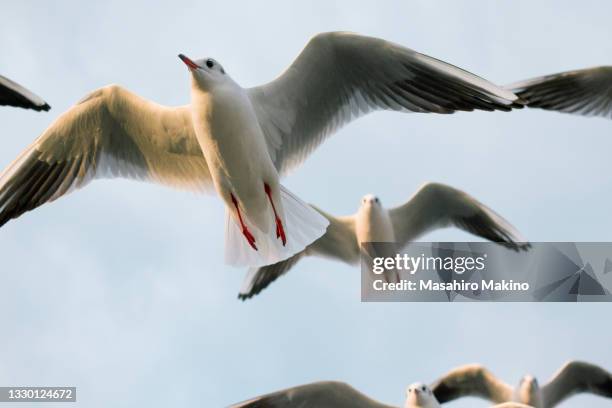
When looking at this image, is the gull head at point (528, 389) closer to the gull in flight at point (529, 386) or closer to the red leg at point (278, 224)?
the gull in flight at point (529, 386)

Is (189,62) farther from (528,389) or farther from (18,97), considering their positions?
(528,389)

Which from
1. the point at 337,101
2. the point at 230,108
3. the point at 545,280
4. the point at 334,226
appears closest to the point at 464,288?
the point at 545,280

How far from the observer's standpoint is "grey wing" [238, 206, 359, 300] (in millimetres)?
9320

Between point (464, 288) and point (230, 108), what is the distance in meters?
2.64

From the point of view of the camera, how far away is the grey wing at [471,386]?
950 cm

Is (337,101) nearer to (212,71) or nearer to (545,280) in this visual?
(212,71)

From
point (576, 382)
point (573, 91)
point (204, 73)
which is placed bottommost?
point (576, 382)

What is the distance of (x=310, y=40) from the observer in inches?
264

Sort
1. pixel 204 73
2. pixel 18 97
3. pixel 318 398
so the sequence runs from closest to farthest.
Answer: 1. pixel 204 73
2. pixel 18 97
3. pixel 318 398

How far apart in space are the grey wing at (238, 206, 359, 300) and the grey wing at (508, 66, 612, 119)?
1.60 meters

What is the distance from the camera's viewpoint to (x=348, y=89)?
691 centimetres

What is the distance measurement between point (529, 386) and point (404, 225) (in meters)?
1.57

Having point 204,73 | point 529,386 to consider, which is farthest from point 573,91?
point 204,73

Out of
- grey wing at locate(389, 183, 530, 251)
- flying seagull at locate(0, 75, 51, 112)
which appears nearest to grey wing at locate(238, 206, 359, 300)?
grey wing at locate(389, 183, 530, 251)
